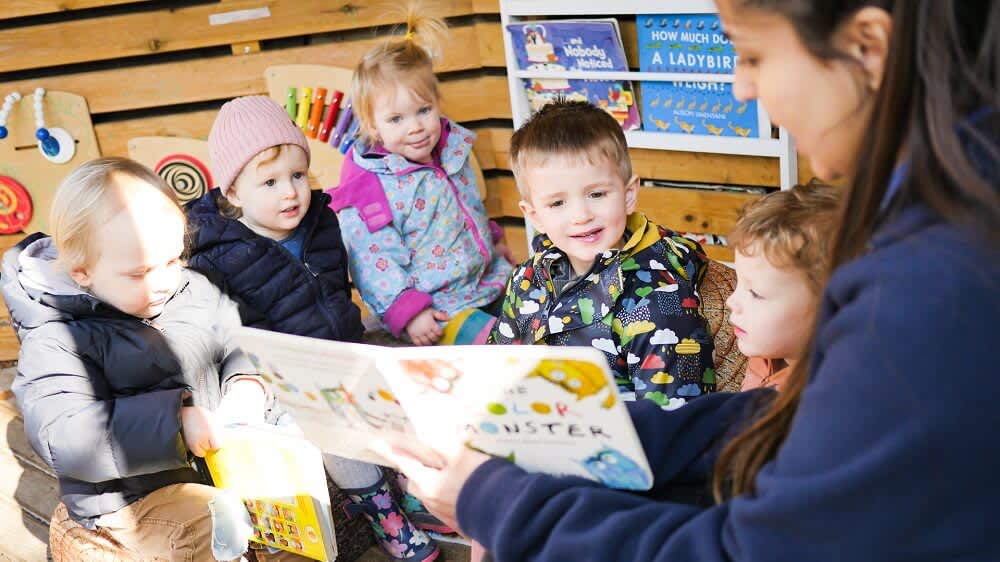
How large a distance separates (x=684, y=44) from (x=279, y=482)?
71.3 inches

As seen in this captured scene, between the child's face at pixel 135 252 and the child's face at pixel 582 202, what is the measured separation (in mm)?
830

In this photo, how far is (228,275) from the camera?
265 centimetres

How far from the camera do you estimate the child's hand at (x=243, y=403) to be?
7.71ft

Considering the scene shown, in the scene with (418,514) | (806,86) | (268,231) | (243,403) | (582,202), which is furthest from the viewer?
(268,231)

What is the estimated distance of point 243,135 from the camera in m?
2.74

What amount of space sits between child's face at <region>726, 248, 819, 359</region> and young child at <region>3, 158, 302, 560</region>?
44.4 inches

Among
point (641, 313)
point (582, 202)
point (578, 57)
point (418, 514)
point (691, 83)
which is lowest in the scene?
point (418, 514)

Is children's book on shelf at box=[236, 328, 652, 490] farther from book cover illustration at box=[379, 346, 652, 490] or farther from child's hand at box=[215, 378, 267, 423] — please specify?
child's hand at box=[215, 378, 267, 423]

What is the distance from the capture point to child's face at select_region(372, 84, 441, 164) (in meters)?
3.05

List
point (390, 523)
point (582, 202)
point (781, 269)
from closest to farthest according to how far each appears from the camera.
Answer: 1. point (781, 269)
2. point (582, 202)
3. point (390, 523)

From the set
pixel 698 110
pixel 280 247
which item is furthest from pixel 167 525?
pixel 698 110

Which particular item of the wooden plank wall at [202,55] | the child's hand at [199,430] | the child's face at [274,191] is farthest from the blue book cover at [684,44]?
the child's hand at [199,430]

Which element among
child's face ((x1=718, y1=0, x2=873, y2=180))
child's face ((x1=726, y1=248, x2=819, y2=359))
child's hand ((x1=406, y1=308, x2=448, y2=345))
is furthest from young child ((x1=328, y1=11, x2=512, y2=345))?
child's face ((x1=718, y1=0, x2=873, y2=180))

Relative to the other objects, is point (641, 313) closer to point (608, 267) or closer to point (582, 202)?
point (608, 267)
